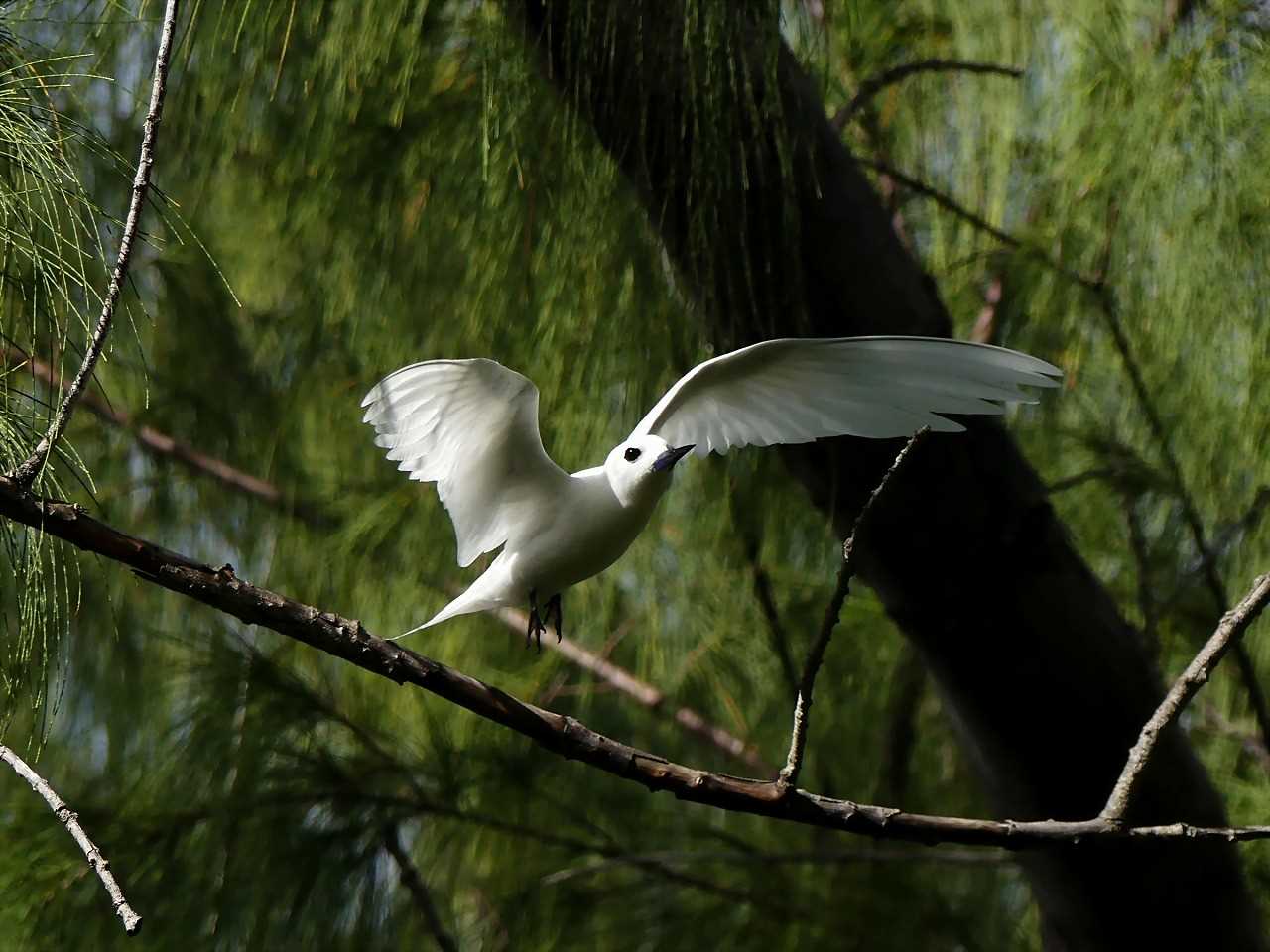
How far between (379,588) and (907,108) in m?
0.85

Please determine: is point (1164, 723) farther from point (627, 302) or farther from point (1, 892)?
point (1, 892)

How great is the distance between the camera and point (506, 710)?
771 millimetres

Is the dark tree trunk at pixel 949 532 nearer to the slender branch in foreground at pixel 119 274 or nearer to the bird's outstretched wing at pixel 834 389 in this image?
the bird's outstretched wing at pixel 834 389

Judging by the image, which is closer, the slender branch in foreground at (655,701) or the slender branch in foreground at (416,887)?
the slender branch in foreground at (416,887)

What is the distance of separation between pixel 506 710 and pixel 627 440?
0.29 metres

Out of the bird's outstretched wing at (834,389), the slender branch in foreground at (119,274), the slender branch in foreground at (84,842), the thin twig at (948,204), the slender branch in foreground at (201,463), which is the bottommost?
the slender branch in foreground at (84,842)

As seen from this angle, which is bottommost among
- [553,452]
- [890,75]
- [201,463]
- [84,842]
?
[84,842]

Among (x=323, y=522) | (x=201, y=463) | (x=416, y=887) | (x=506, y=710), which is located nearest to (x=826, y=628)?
(x=506, y=710)

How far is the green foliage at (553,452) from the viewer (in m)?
1.38

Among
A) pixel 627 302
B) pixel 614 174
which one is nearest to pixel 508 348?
pixel 627 302

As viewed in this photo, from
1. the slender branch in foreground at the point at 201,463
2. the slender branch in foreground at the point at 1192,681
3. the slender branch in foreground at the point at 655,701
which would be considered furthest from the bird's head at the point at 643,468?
the slender branch in foreground at the point at 201,463

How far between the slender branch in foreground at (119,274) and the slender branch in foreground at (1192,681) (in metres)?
0.58

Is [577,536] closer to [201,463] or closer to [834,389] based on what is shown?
[834,389]

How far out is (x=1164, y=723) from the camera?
0.81 meters
